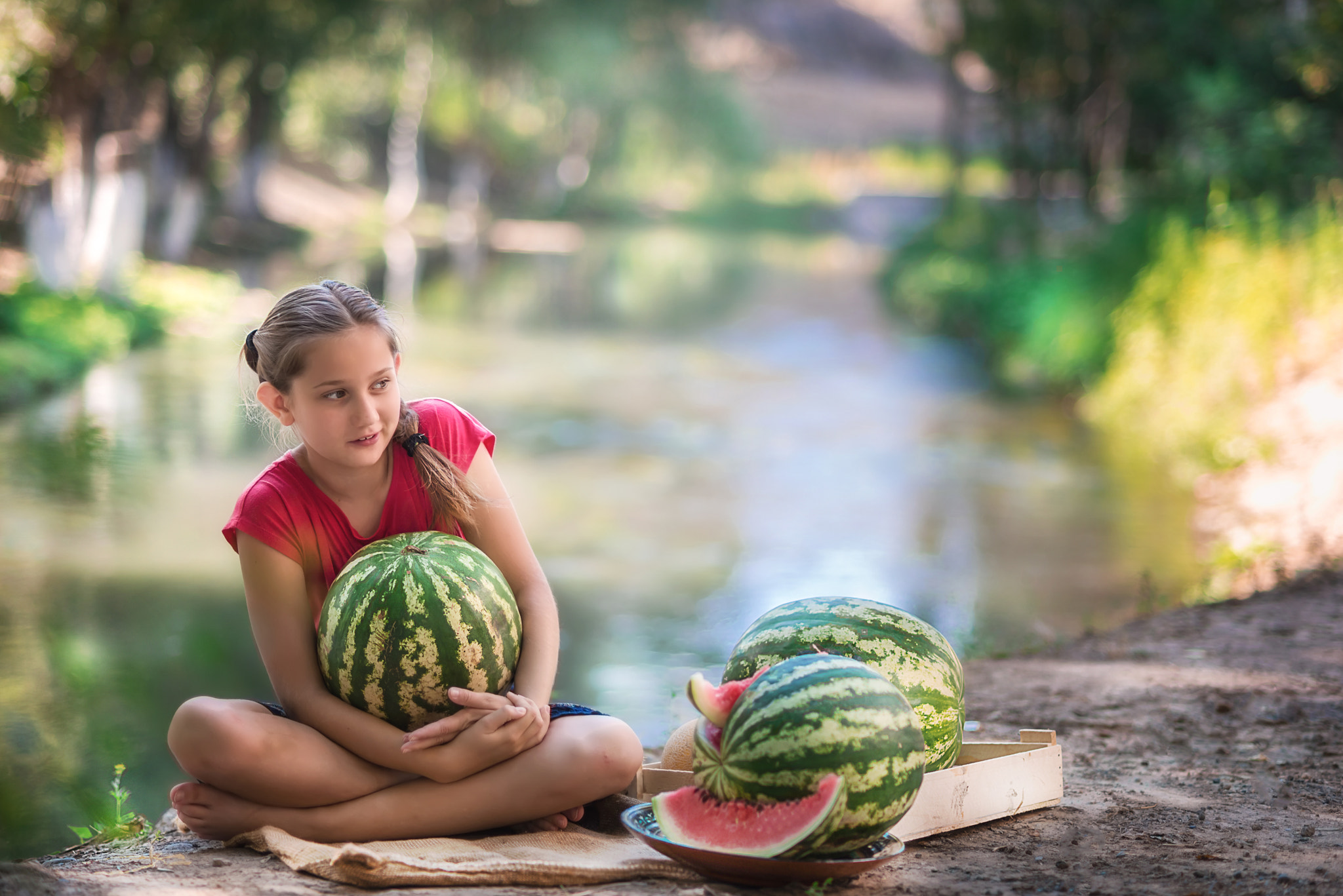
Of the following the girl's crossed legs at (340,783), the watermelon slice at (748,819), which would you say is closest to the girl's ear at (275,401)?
the girl's crossed legs at (340,783)

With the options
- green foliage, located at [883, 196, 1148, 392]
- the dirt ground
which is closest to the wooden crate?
the dirt ground

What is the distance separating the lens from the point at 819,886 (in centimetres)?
293

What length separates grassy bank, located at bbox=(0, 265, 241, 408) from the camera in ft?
38.4

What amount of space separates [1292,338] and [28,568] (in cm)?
937

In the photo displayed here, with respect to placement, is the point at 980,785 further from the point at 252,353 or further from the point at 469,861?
the point at 252,353

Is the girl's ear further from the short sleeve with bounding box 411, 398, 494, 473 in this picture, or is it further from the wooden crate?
the wooden crate

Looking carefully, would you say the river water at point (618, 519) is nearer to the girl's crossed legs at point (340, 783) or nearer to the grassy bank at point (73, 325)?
the grassy bank at point (73, 325)

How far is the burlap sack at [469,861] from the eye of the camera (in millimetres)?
2967

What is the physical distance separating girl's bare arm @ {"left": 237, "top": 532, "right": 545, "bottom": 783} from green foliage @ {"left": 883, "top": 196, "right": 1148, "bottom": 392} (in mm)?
11488

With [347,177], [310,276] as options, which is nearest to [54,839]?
[310,276]

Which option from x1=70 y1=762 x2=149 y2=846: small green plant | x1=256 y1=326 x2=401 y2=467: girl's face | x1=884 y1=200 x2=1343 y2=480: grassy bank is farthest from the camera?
x1=884 y1=200 x2=1343 y2=480: grassy bank

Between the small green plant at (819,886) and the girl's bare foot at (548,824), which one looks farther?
the girl's bare foot at (548,824)

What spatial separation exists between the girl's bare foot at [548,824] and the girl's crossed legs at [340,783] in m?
0.04

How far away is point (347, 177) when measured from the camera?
52.5 m
